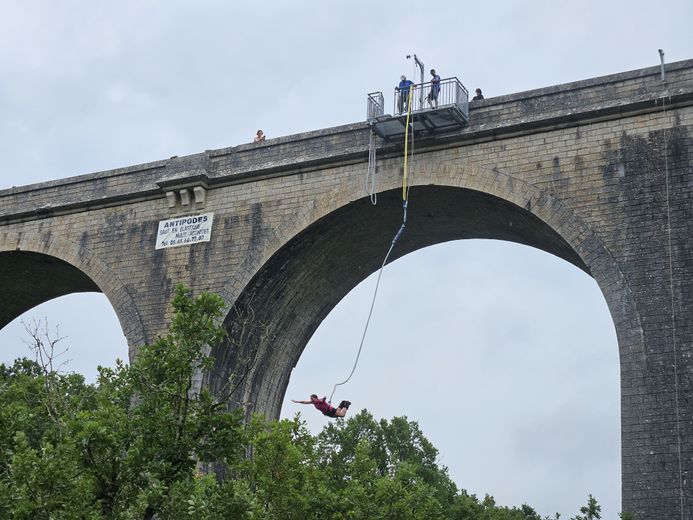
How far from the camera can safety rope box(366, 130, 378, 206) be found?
937 inches

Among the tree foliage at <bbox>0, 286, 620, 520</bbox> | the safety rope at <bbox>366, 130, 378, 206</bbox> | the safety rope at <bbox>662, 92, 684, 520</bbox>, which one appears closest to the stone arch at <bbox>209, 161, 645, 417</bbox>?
the safety rope at <bbox>366, 130, 378, 206</bbox>

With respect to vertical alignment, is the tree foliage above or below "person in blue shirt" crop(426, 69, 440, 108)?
below

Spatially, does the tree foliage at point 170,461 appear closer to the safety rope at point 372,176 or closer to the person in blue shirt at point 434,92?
the safety rope at point 372,176

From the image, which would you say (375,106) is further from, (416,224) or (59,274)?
(59,274)

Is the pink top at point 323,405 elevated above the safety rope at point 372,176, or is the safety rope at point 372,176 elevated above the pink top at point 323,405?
the safety rope at point 372,176

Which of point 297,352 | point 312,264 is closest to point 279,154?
point 312,264

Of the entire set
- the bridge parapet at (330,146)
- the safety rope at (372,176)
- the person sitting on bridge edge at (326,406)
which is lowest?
the person sitting on bridge edge at (326,406)

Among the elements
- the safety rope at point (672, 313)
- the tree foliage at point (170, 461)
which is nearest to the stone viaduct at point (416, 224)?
the safety rope at point (672, 313)

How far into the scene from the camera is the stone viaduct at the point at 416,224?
779 inches

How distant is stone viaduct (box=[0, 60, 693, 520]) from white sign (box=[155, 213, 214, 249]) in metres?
0.18

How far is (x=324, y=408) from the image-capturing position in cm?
2172

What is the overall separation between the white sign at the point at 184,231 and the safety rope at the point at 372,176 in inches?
157

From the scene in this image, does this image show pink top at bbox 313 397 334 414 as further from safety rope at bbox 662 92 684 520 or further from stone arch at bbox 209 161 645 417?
safety rope at bbox 662 92 684 520

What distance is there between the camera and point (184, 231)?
25.8 metres
